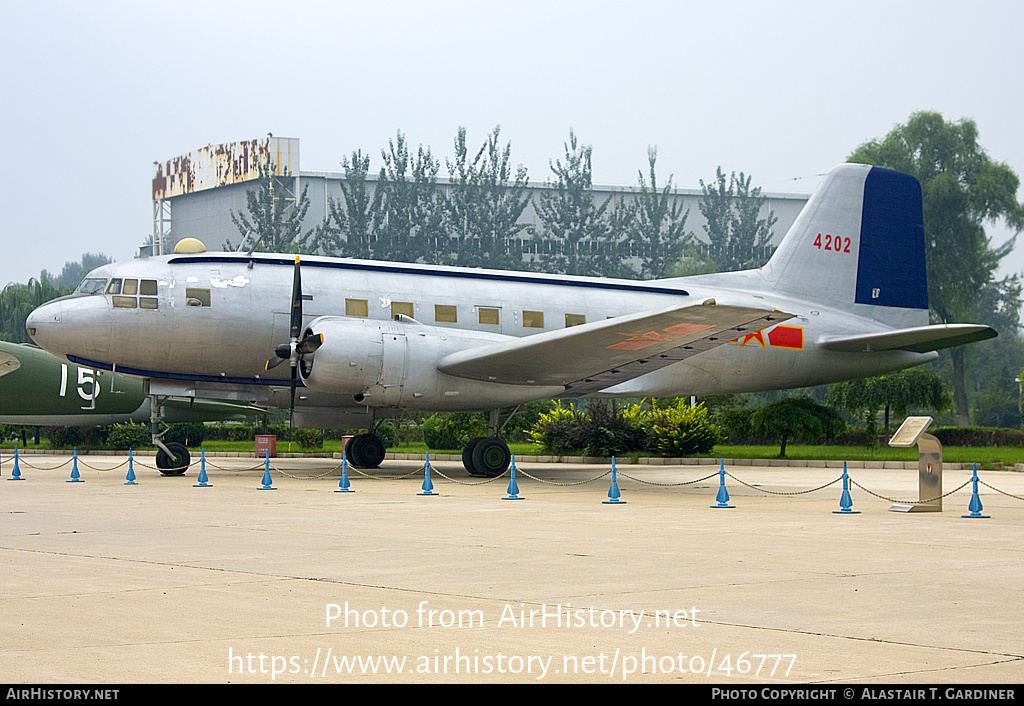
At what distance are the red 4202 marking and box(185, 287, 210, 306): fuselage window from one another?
16.4 meters

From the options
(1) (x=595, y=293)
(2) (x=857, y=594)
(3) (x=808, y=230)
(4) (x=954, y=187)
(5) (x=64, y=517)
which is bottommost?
(5) (x=64, y=517)

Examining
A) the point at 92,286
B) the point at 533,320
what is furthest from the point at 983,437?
the point at 92,286

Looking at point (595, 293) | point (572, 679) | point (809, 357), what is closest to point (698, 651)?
point (572, 679)

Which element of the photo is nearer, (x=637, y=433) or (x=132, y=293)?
(x=132, y=293)

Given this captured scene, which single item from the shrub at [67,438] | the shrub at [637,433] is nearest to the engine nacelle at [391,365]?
the shrub at [637,433]

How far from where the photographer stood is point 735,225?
95188mm

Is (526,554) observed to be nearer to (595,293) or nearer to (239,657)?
(239,657)

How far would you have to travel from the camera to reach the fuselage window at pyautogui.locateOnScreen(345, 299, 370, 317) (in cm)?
2442

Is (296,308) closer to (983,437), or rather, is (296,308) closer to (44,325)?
(44,325)

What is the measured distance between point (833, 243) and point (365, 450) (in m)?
14.1

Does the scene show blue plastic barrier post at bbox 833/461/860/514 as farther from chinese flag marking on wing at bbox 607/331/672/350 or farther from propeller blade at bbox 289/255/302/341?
propeller blade at bbox 289/255/302/341

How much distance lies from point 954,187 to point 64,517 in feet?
195

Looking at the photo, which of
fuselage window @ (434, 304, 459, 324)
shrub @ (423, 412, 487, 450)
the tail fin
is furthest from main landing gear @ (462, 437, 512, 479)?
shrub @ (423, 412, 487, 450)
